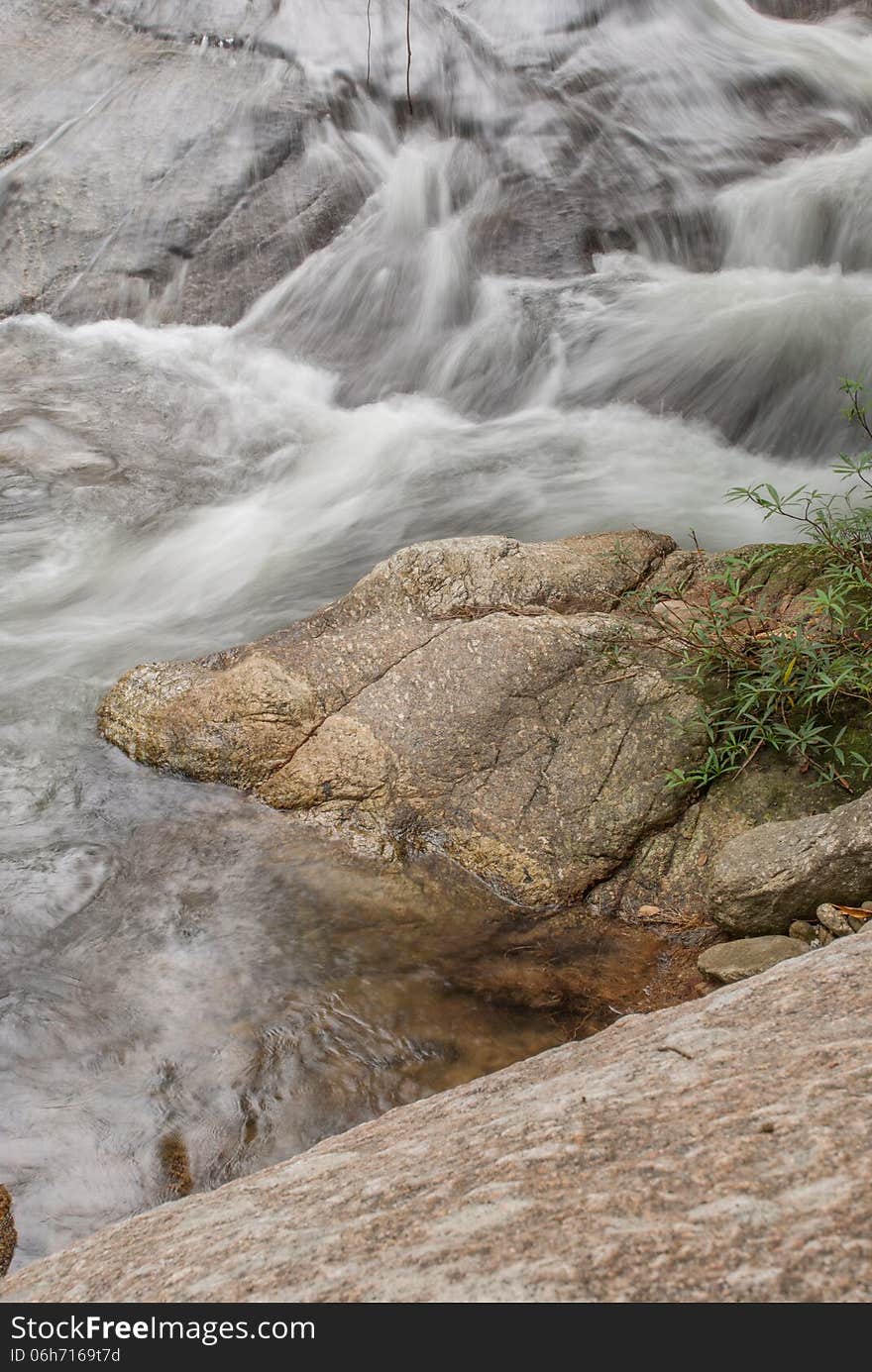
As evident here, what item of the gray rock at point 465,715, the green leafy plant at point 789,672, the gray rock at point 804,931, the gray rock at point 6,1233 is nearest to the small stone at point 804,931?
the gray rock at point 804,931

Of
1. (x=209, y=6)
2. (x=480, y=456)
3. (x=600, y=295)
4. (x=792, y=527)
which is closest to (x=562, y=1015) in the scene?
(x=792, y=527)

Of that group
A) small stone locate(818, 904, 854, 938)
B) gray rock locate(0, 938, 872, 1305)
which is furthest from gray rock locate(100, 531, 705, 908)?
gray rock locate(0, 938, 872, 1305)

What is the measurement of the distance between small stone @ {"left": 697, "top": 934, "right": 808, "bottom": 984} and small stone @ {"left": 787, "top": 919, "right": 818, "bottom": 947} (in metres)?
0.04

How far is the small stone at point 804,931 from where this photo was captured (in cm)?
340

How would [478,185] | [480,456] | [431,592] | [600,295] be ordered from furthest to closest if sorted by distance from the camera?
[478,185], [600,295], [480,456], [431,592]

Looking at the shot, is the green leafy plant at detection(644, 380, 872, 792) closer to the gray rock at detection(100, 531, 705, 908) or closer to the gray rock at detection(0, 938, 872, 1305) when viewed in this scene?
the gray rock at detection(100, 531, 705, 908)

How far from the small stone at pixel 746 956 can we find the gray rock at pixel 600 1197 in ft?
2.98

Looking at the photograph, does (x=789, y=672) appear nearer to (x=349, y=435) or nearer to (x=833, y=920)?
(x=833, y=920)

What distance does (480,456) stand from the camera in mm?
7715

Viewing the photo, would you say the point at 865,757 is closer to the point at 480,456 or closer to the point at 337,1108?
the point at 337,1108

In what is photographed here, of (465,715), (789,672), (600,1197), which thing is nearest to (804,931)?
(789,672)

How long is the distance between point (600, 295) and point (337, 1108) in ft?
24.0

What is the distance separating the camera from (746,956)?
3398 mm

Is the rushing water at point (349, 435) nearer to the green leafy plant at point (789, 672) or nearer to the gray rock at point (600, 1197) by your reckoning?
Result: the gray rock at point (600, 1197)
